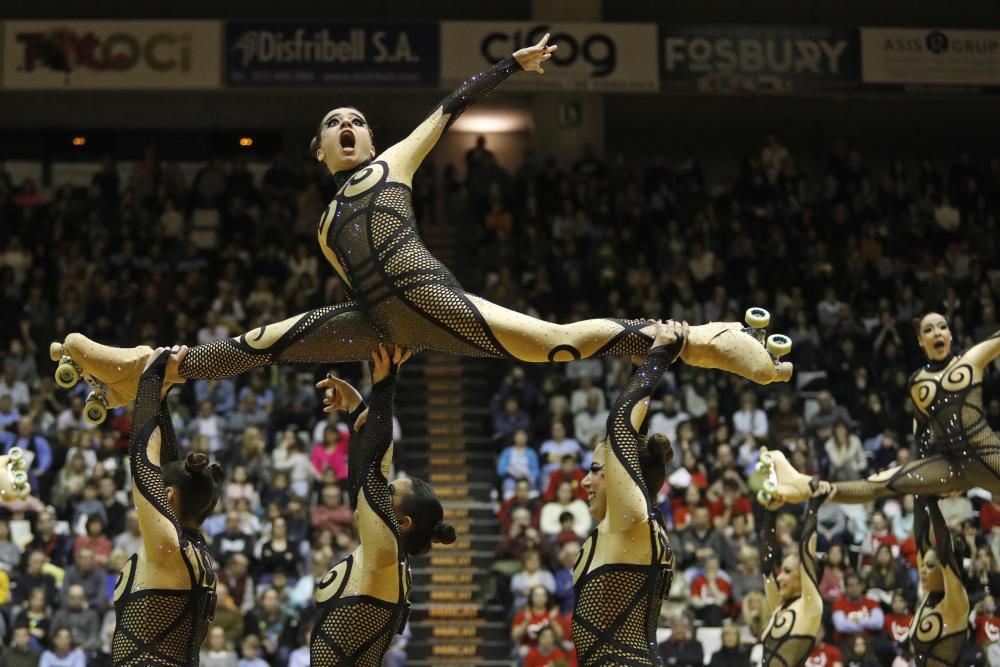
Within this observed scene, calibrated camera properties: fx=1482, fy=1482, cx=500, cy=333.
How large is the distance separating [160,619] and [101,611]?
6.82m

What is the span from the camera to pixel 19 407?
14.7m

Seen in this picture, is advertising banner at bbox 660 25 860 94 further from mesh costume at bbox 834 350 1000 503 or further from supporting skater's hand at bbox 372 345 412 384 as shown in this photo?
supporting skater's hand at bbox 372 345 412 384

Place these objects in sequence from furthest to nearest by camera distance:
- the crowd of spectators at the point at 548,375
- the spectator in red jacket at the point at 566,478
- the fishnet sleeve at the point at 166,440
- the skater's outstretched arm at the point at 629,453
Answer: the spectator in red jacket at the point at 566,478
the crowd of spectators at the point at 548,375
the fishnet sleeve at the point at 166,440
the skater's outstretched arm at the point at 629,453

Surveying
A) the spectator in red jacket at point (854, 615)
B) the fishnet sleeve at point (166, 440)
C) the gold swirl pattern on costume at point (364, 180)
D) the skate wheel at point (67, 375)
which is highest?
the gold swirl pattern on costume at point (364, 180)

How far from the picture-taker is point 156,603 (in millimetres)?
5449

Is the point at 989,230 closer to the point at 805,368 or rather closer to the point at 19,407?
the point at 805,368

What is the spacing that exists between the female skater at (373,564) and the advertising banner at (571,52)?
43.7 feet

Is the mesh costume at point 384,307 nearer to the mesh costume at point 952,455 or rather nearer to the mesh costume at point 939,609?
the mesh costume at point 952,455

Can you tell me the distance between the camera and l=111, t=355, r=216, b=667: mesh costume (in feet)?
17.8

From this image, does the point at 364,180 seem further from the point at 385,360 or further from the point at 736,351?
the point at 736,351

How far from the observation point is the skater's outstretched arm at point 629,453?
5.20 m

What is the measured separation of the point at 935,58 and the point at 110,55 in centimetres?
1065

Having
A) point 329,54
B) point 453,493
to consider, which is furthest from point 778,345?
point 329,54

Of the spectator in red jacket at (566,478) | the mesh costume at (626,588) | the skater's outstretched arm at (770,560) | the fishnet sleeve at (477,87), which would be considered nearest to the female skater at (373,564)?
the mesh costume at (626,588)
